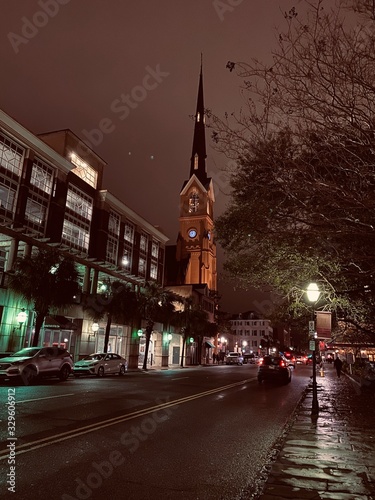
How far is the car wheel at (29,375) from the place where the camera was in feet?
57.4

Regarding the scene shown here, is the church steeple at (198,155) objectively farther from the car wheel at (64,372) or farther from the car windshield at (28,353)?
the car windshield at (28,353)

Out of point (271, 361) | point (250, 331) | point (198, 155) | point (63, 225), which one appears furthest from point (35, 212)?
point (250, 331)

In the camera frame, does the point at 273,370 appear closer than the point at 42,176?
Yes

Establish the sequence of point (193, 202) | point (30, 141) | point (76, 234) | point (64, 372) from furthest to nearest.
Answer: point (193, 202)
point (76, 234)
point (30, 141)
point (64, 372)

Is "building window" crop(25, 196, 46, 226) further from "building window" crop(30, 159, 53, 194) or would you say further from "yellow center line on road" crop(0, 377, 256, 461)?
"yellow center line on road" crop(0, 377, 256, 461)

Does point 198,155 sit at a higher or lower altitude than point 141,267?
higher

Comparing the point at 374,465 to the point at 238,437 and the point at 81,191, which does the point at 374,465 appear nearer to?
the point at 238,437

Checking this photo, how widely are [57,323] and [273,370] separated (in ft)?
52.8

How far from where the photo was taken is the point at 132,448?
713 centimetres

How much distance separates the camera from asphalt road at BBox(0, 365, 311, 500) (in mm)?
5160

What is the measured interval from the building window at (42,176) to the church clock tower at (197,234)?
179ft

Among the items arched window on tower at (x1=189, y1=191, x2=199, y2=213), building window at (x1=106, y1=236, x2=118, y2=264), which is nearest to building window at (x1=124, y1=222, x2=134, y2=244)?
building window at (x1=106, y1=236, x2=118, y2=264)

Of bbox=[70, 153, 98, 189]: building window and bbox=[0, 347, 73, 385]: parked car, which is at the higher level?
bbox=[70, 153, 98, 189]: building window

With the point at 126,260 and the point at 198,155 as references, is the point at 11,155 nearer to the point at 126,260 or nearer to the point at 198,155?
the point at 126,260
